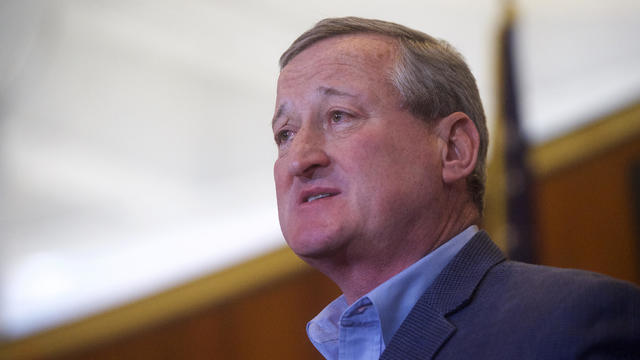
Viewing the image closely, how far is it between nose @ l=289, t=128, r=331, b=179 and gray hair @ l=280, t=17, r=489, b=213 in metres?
0.18

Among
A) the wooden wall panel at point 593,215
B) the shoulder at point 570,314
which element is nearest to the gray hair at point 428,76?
the shoulder at point 570,314

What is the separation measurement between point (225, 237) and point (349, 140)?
1.72 metres

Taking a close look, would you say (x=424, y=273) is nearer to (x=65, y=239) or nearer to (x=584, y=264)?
(x=584, y=264)

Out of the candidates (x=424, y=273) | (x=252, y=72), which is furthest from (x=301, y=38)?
(x=252, y=72)

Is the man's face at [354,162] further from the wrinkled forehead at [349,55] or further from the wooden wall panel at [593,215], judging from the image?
the wooden wall panel at [593,215]

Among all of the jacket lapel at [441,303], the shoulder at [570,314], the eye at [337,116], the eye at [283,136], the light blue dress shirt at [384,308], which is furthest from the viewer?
the eye at [283,136]

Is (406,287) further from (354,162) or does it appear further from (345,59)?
(345,59)

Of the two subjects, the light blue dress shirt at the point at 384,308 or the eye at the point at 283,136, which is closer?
the light blue dress shirt at the point at 384,308

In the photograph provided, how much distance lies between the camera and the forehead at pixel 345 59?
1366mm

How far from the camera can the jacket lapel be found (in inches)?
42.5

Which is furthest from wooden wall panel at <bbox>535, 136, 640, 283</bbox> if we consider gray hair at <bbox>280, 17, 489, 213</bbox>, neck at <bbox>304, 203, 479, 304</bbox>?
neck at <bbox>304, 203, 479, 304</bbox>

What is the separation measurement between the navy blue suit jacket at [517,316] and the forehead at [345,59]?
1.31 feet

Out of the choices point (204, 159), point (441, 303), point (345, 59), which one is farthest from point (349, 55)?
point (204, 159)

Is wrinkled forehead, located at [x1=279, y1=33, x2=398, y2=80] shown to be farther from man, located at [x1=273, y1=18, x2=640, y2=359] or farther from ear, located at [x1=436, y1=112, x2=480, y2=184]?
ear, located at [x1=436, y1=112, x2=480, y2=184]
